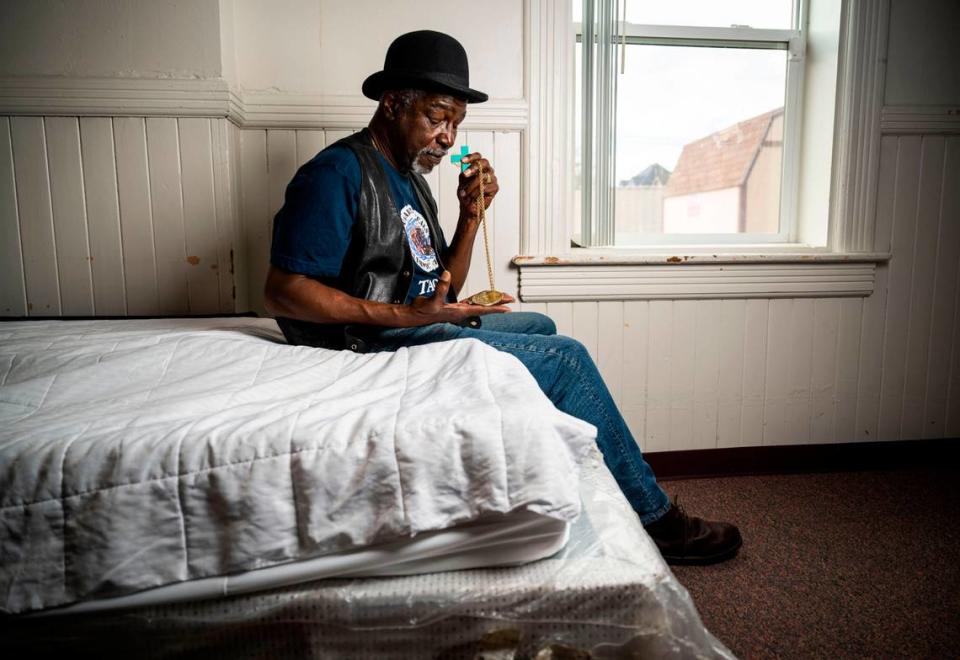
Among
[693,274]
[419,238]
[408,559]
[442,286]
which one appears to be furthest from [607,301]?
[408,559]

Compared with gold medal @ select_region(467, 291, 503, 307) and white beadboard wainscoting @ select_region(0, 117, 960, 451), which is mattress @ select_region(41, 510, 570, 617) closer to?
gold medal @ select_region(467, 291, 503, 307)

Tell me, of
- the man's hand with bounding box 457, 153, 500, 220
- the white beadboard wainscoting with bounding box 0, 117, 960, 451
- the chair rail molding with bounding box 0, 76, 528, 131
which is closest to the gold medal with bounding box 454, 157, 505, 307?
the man's hand with bounding box 457, 153, 500, 220

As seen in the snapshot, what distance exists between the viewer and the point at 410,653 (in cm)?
75

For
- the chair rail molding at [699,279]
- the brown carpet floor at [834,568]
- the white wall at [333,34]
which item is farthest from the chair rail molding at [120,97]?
the brown carpet floor at [834,568]

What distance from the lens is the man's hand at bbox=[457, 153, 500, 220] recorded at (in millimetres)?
1788

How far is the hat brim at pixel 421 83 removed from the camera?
4.89 ft

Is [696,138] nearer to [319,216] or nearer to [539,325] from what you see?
[539,325]

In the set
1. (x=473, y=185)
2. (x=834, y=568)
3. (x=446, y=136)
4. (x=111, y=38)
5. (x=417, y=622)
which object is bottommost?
(x=834, y=568)

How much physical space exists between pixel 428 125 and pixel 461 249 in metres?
0.40

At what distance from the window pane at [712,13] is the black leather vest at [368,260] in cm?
132

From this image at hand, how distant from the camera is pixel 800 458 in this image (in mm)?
2410

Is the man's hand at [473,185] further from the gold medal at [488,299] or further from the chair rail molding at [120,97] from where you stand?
the chair rail molding at [120,97]

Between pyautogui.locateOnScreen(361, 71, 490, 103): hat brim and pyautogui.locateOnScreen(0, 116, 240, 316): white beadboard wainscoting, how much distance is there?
0.67 meters

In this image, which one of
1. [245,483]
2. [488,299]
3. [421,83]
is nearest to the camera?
[245,483]
